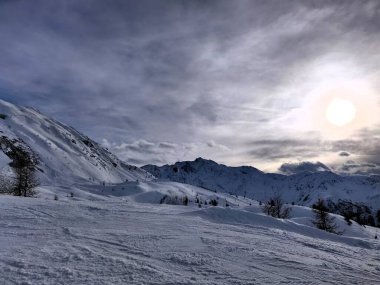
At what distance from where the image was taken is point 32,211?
16.5m

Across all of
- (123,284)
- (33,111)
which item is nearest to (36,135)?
(33,111)

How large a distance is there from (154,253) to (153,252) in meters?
0.12

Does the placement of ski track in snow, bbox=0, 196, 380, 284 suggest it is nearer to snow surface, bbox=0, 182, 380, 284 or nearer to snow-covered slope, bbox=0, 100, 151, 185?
snow surface, bbox=0, 182, 380, 284

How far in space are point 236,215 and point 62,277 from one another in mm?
14046

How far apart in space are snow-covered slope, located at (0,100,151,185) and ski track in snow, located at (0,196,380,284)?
113 metres

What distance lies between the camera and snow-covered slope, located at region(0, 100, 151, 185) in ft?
458

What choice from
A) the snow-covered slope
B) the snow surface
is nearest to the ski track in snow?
the snow surface

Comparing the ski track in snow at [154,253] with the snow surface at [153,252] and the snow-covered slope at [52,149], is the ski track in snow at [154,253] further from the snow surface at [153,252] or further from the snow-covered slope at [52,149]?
the snow-covered slope at [52,149]

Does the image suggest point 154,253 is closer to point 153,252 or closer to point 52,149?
point 153,252

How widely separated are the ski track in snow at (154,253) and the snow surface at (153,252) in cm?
2

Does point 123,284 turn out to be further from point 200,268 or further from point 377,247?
point 377,247

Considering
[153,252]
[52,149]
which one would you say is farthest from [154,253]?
[52,149]

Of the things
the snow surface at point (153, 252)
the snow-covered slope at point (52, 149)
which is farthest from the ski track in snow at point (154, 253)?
the snow-covered slope at point (52, 149)

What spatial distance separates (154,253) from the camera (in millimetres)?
11281
